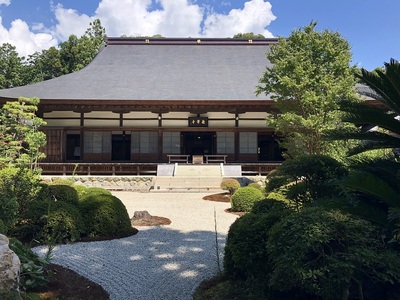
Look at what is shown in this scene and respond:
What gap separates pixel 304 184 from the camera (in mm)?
4254

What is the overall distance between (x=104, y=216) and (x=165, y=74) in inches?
759

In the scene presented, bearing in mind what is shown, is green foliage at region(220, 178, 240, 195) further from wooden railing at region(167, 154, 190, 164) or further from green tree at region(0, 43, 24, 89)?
green tree at region(0, 43, 24, 89)

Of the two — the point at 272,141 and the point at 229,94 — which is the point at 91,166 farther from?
the point at 272,141

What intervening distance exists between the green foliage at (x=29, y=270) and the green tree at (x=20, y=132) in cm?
1106

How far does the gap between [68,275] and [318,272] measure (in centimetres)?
341

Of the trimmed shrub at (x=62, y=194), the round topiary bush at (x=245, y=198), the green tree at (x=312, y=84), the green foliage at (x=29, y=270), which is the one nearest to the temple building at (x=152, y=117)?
the green tree at (x=312, y=84)

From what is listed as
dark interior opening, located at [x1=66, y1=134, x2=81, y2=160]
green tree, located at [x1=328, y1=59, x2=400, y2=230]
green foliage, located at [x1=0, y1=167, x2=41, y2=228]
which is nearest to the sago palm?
green tree, located at [x1=328, y1=59, x2=400, y2=230]

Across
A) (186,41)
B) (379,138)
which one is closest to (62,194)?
(379,138)

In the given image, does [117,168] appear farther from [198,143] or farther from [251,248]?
[251,248]

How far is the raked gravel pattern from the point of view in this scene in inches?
165

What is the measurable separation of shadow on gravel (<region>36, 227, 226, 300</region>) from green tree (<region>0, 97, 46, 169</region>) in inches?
387

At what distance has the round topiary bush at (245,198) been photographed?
405 inches

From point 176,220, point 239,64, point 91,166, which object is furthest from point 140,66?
point 176,220

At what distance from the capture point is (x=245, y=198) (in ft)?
33.9
